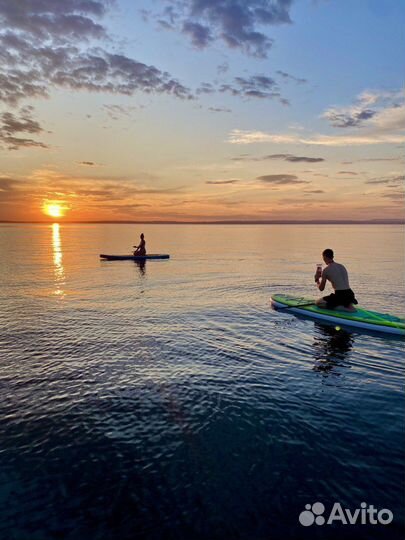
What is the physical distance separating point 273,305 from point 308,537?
20.0 m

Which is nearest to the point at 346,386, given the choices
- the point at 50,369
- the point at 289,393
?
the point at 289,393

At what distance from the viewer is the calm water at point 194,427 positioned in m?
7.73

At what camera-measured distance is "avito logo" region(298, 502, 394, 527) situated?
762 cm

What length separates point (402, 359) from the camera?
16.5 meters

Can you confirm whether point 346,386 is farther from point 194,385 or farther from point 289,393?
point 194,385

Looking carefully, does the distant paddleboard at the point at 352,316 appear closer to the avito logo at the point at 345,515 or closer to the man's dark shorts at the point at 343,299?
the man's dark shorts at the point at 343,299

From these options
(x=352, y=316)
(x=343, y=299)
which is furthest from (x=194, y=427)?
(x=343, y=299)

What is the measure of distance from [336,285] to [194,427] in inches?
570

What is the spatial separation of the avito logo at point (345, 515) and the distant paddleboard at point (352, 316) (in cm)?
1365

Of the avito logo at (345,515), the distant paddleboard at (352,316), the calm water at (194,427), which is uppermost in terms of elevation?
the distant paddleboard at (352,316)

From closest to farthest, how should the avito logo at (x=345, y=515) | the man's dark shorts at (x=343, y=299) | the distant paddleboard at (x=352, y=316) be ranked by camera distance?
the avito logo at (x=345, y=515) < the distant paddleboard at (x=352, y=316) < the man's dark shorts at (x=343, y=299)

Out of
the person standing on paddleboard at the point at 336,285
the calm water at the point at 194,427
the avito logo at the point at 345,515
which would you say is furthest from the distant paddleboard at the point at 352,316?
the avito logo at the point at 345,515

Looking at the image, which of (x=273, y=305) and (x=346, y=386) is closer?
(x=346, y=386)

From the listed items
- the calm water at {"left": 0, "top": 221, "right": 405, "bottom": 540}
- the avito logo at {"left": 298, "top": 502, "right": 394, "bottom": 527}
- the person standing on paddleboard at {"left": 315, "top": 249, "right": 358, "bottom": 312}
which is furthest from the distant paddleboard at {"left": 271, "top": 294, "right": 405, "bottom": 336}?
the avito logo at {"left": 298, "top": 502, "right": 394, "bottom": 527}
